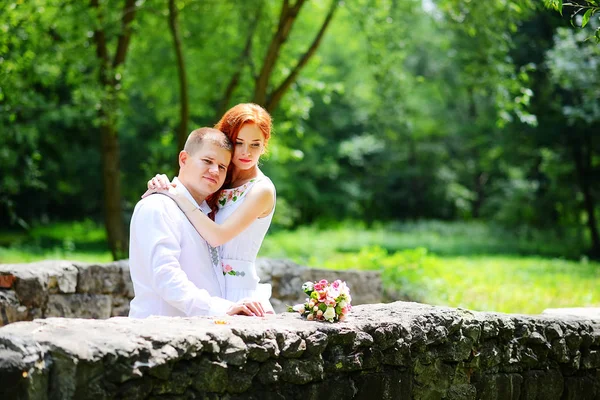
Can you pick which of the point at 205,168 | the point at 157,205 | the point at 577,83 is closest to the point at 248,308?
the point at 157,205

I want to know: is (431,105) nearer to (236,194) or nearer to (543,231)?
(543,231)

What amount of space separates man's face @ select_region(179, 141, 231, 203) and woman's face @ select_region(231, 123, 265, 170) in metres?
0.11

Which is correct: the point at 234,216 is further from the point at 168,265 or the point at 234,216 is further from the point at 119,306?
the point at 119,306

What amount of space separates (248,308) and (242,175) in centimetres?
89

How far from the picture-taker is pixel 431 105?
1222 inches

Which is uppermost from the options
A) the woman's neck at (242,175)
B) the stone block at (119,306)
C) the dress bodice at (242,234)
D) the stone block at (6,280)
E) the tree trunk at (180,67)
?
the tree trunk at (180,67)

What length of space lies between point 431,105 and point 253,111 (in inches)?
1072

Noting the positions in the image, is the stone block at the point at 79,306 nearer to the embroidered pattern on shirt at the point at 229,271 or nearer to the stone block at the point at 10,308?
the stone block at the point at 10,308

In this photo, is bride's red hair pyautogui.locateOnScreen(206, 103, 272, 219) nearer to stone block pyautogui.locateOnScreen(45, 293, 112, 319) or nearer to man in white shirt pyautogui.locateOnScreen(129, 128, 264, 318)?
man in white shirt pyautogui.locateOnScreen(129, 128, 264, 318)

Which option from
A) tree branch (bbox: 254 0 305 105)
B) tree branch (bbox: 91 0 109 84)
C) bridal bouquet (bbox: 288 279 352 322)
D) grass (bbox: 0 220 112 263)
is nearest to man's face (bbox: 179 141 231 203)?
bridal bouquet (bbox: 288 279 352 322)

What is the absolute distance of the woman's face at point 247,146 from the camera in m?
4.50

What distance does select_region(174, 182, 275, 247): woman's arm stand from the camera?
4.25 m

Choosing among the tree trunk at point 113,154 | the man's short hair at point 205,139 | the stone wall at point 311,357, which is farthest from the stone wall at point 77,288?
the tree trunk at point 113,154

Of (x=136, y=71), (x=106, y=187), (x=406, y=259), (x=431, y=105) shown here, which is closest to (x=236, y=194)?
(x=406, y=259)
